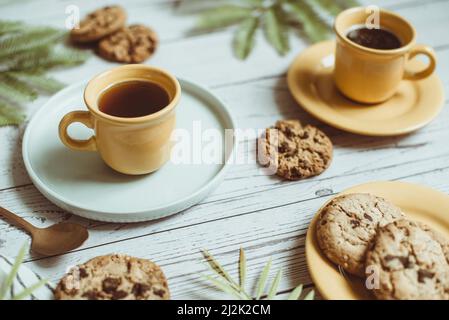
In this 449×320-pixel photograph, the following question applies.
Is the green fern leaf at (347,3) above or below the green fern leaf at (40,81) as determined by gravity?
above

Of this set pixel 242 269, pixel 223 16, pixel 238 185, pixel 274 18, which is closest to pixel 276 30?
pixel 274 18

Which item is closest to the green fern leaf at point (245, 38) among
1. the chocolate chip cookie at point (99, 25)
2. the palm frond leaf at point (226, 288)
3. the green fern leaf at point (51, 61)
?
the chocolate chip cookie at point (99, 25)

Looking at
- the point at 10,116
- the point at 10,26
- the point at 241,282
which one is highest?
the point at 10,26

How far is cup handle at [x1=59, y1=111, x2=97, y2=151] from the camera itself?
108 cm

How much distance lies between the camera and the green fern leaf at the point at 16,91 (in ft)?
4.44

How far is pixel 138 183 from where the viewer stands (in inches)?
45.0

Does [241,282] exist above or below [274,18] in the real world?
below

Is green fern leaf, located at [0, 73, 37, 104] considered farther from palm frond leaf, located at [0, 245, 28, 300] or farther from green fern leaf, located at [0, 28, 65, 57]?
palm frond leaf, located at [0, 245, 28, 300]

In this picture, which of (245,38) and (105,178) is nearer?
(105,178)

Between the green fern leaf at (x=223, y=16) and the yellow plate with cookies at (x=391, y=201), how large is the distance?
2.67ft

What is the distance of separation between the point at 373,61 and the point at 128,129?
2.07ft

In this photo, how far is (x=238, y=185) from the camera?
1200 mm

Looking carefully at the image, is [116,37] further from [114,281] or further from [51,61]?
[114,281]

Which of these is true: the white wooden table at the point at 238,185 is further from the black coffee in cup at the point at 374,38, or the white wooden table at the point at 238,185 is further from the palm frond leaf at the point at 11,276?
the black coffee in cup at the point at 374,38
